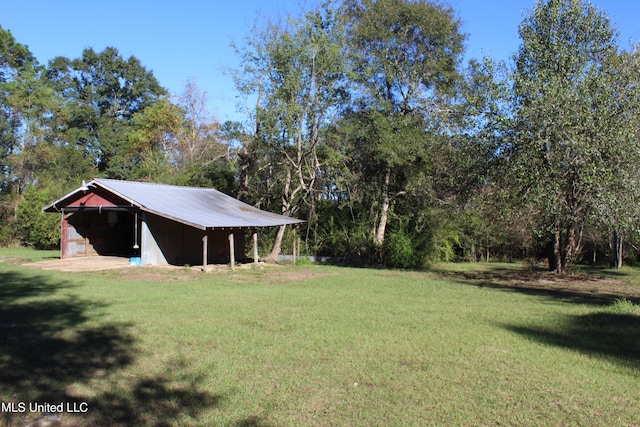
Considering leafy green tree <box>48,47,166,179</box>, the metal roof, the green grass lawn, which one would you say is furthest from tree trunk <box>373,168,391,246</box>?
leafy green tree <box>48,47,166,179</box>

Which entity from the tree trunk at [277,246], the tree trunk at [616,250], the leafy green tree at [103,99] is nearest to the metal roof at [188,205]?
the tree trunk at [277,246]

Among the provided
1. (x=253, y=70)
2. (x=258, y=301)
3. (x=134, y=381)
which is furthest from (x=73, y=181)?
(x=134, y=381)

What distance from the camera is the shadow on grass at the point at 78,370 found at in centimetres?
445

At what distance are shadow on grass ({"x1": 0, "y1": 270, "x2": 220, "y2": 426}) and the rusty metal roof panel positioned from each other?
8.11 m

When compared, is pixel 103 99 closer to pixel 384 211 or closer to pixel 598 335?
pixel 384 211

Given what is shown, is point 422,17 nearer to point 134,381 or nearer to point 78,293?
point 78,293

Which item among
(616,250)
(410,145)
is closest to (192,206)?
(410,145)

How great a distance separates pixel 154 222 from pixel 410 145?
11909 mm

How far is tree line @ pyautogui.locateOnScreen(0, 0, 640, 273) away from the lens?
48.0 feet

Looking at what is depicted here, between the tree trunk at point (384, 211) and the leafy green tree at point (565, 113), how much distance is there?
31.3 feet

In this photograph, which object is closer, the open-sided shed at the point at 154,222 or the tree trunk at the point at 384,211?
the open-sided shed at the point at 154,222

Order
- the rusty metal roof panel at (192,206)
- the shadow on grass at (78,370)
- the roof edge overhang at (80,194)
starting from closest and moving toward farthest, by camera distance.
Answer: the shadow on grass at (78,370) < the rusty metal roof panel at (192,206) < the roof edge overhang at (80,194)

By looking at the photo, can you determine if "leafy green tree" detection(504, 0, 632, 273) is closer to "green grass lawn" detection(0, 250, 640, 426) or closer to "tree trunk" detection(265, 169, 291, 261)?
"green grass lawn" detection(0, 250, 640, 426)

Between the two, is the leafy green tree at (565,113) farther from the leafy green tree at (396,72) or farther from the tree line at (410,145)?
the leafy green tree at (396,72)
